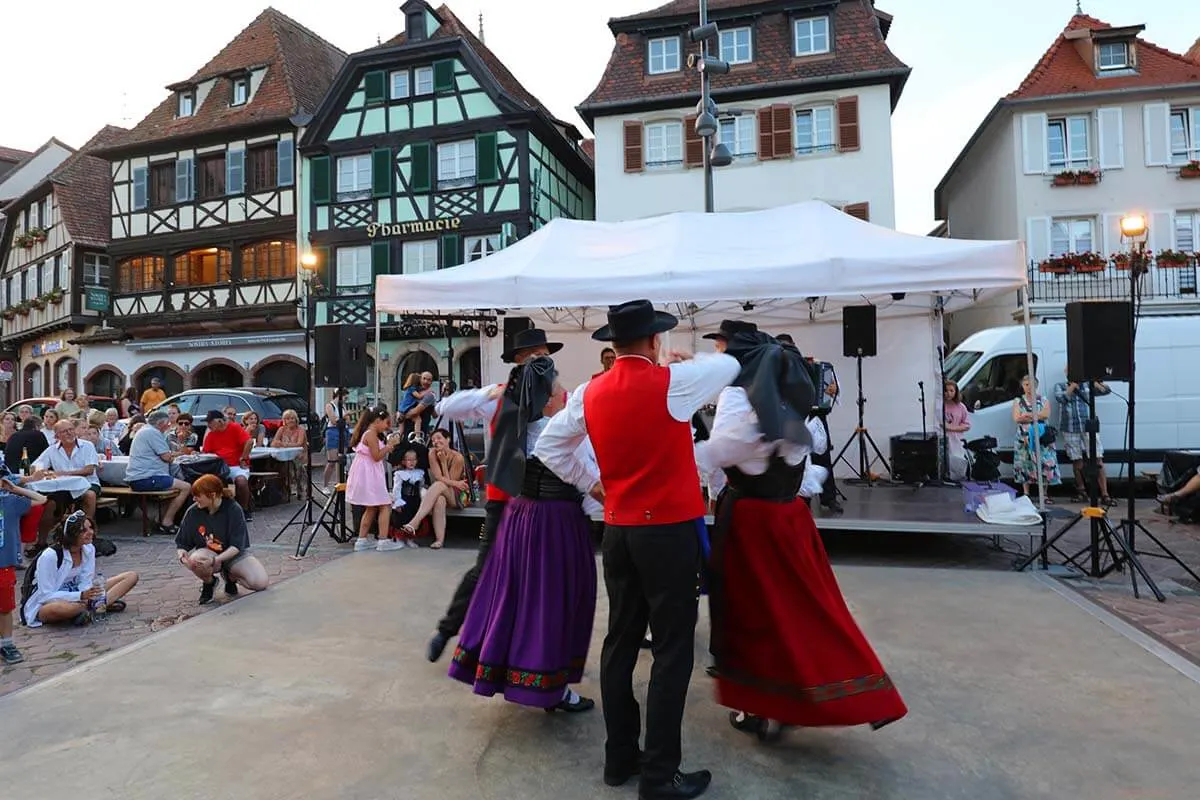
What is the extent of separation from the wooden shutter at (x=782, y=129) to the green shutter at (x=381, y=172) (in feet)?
33.3

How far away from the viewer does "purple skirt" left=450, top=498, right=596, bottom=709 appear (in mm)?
3121

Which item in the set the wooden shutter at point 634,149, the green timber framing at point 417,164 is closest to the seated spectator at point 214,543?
the green timber framing at point 417,164

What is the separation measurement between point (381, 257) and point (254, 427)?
34.0 feet

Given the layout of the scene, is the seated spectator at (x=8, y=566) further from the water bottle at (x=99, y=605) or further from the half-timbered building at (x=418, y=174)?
the half-timbered building at (x=418, y=174)

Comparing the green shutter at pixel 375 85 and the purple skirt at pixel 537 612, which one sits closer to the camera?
the purple skirt at pixel 537 612

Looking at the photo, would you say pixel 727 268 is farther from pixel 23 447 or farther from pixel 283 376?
pixel 283 376

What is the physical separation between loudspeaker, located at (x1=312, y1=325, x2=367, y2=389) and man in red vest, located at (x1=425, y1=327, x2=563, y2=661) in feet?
13.9

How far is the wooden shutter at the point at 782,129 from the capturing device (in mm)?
17609

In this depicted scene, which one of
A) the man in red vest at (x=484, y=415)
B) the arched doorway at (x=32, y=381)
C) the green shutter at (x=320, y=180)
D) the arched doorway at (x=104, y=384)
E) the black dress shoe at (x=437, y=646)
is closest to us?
the man in red vest at (x=484, y=415)

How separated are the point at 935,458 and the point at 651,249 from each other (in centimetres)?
419

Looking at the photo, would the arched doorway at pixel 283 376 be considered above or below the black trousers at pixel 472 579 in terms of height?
above

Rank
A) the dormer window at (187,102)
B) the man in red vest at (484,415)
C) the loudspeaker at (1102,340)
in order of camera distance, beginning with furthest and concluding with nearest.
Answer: the dormer window at (187,102) → the loudspeaker at (1102,340) → the man in red vest at (484,415)

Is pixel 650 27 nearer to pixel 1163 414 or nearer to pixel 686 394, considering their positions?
pixel 1163 414

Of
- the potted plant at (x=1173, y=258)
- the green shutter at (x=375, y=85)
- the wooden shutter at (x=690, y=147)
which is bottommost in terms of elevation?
the potted plant at (x=1173, y=258)
